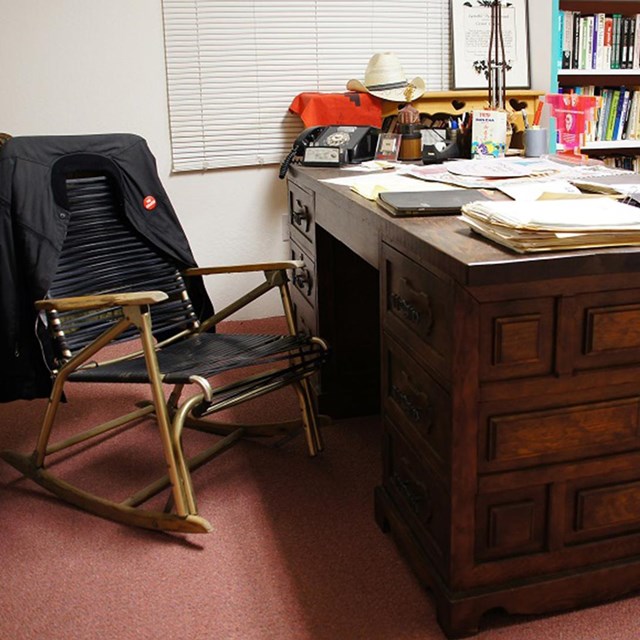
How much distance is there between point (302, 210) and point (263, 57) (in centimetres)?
117

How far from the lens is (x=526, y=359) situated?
142 centimetres

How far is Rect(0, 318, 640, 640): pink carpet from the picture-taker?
5.30 feet

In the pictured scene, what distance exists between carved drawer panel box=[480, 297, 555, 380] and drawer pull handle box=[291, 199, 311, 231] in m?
1.20

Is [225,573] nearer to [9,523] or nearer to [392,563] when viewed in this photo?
[392,563]

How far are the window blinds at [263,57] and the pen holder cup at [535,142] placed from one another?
4.30ft

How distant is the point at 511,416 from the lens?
4.74ft

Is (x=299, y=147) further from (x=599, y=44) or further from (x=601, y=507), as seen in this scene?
(x=599, y=44)

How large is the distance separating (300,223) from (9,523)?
4.05 ft

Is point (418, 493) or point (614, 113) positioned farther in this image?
point (614, 113)

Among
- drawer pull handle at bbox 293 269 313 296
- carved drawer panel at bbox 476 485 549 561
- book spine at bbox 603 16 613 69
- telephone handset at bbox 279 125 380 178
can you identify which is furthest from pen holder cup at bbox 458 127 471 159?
book spine at bbox 603 16 613 69

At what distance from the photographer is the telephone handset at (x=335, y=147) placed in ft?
8.35

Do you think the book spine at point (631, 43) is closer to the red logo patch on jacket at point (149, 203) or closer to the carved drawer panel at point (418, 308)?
the red logo patch on jacket at point (149, 203)

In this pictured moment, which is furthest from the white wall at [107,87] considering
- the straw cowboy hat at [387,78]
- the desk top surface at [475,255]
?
the desk top surface at [475,255]

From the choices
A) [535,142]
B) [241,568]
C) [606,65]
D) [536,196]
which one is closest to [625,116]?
[606,65]
